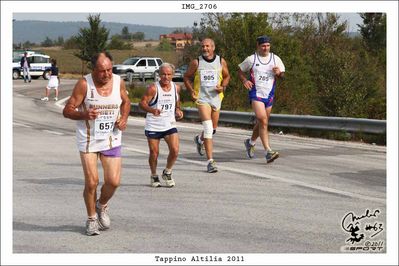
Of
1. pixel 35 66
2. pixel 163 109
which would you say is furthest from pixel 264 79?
pixel 35 66

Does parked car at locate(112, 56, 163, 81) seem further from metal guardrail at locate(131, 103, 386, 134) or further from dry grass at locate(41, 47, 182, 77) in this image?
metal guardrail at locate(131, 103, 386, 134)

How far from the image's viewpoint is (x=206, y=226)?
28.1ft

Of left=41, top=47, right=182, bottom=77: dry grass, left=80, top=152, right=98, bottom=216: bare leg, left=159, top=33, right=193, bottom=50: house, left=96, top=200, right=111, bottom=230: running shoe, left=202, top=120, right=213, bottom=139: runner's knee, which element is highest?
left=41, top=47, right=182, bottom=77: dry grass

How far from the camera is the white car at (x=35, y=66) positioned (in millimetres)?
56375

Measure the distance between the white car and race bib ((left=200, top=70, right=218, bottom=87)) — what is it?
145 feet

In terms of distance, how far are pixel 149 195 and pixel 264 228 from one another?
2.51 meters

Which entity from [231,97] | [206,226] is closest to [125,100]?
[206,226]

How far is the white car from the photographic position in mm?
56375

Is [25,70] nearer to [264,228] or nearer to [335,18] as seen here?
[335,18]

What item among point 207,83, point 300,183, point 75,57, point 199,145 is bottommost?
point 300,183

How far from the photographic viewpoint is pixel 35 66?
5738cm
